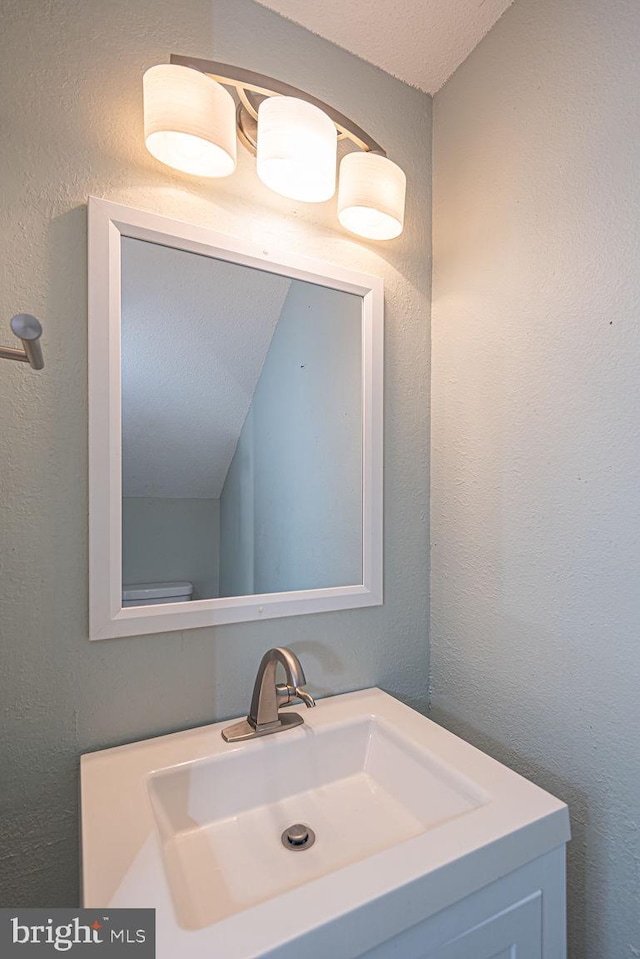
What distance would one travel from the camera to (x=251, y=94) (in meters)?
0.93

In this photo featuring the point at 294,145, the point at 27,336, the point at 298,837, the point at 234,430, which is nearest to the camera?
the point at 27,336

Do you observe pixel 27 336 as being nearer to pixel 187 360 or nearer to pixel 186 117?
pixel 187 360

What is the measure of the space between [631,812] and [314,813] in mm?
526

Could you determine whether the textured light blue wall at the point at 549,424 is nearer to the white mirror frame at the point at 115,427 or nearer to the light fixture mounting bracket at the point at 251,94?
the light fixture mounting bracket at the point at 251,94

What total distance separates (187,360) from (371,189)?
52 centimetres

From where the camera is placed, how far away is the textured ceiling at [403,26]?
1023mm

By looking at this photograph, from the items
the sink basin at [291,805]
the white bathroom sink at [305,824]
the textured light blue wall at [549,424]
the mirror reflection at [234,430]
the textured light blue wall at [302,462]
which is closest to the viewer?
the white bathroom sink at [305,824]

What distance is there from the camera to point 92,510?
84 centimetres

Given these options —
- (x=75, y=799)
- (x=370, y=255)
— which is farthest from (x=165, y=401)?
(x=75, y=799)

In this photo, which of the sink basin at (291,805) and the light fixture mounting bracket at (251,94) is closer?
the sink basin at (291,805)

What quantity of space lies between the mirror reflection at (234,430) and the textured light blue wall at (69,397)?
91 mm

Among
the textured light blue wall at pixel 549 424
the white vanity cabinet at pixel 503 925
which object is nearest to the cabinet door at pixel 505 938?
the white vanity cabinet at pixel 503 925

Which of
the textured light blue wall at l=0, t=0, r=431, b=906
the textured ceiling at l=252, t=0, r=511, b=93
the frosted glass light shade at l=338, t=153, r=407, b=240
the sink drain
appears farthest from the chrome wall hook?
the textured ceiling at l=252, t=0, r=511, b=93

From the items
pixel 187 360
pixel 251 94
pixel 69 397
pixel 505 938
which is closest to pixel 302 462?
pixel 187 360
